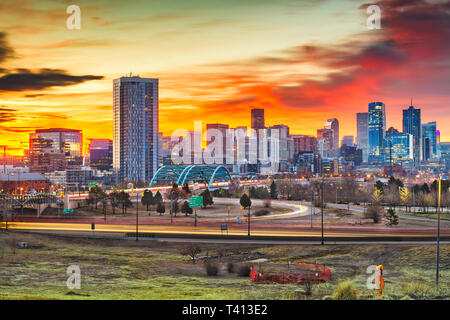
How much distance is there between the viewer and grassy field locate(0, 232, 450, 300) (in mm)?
32094

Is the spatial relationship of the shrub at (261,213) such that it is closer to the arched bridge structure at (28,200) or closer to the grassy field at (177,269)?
the grassy field at (177,269)

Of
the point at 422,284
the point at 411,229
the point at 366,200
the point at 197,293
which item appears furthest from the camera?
the point at 366,200

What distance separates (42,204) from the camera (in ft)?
313

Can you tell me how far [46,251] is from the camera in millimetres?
53219

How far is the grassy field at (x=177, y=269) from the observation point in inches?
1264

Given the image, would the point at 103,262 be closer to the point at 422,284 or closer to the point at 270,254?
the point at 270,254

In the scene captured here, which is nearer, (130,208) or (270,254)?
(270,254)

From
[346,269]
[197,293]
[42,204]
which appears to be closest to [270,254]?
[346,269]

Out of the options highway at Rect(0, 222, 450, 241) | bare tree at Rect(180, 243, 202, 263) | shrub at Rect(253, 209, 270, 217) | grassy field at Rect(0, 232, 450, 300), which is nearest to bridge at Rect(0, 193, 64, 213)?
highway at Rect(0, 222, 450, 241)

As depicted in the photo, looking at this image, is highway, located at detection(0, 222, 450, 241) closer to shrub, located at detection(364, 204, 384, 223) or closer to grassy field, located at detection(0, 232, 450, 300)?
grassy field, located at detection(0, 232, 450, 300)

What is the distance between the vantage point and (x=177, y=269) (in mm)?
43812

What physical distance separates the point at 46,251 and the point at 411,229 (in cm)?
5091
